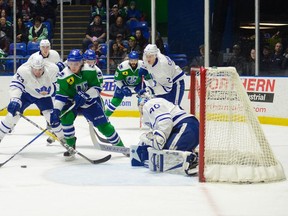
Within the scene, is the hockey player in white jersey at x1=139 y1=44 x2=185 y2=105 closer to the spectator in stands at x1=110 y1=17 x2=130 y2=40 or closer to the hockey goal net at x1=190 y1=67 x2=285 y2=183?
the hockey goal net at x1=190 y1=67 x2=285 y2=183

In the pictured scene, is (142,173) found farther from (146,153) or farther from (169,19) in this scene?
(169,19)

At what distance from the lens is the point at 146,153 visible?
5449 mm

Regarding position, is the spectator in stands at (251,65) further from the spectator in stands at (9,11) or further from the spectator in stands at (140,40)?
the spectator in stands at (9,11)

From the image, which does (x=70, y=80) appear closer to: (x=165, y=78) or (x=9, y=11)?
(x=165, y=78)

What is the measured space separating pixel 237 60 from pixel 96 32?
2396 mm

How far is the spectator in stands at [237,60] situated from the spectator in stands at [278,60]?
444 mm

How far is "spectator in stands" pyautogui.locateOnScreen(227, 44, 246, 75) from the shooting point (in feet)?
31.6

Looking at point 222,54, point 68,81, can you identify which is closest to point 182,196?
point 68,81

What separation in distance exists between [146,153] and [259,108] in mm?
4001

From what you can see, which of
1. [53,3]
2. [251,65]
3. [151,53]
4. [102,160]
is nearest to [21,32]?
[53,3]

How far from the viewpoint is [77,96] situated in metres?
5.92

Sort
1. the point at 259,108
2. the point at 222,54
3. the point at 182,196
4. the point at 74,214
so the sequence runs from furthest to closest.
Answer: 1. the point at 222,54
2. the point at 259,108
3. the point at 182,196
4. the point at 74,214

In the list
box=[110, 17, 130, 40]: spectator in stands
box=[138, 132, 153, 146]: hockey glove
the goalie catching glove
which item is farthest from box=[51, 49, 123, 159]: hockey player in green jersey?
box=[110, 17, 130, 40]: spectator in stands

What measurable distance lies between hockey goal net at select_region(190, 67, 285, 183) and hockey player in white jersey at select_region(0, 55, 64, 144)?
5.64ft
